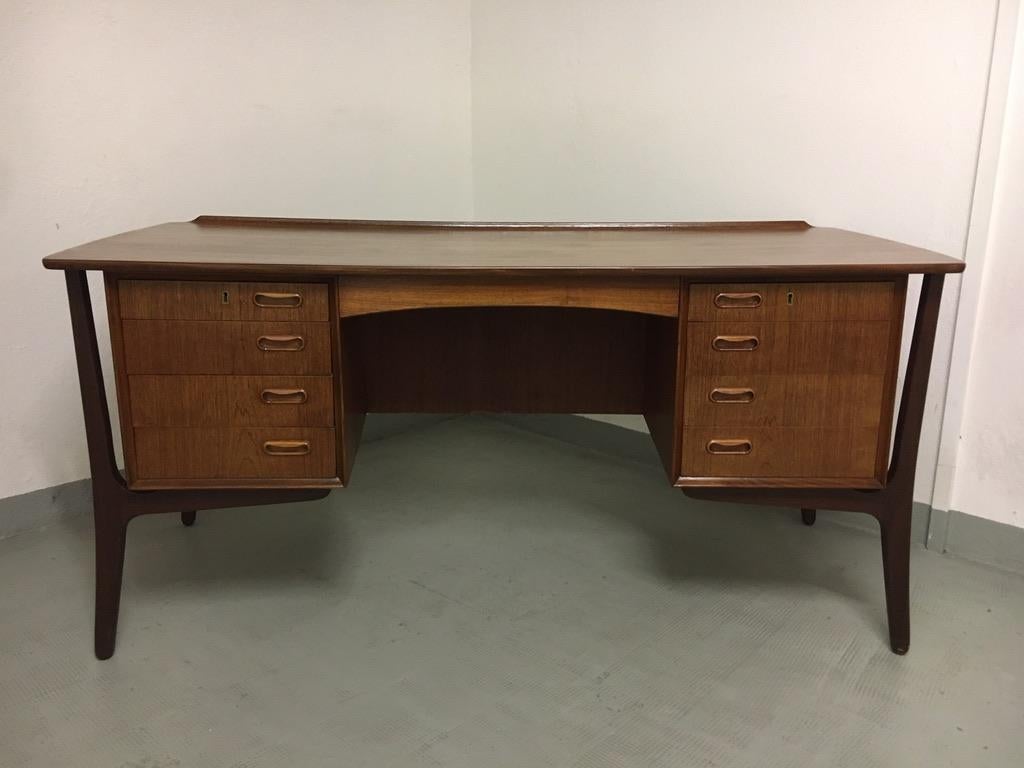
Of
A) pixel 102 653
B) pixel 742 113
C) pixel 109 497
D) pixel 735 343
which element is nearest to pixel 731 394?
pixel 735 343

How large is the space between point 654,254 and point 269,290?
0.76m

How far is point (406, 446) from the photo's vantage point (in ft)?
9.16

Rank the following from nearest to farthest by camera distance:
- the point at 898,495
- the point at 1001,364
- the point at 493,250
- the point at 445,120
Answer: the point at 898,495, the point at 493,250, the point at 1001,364, the point at 445,120

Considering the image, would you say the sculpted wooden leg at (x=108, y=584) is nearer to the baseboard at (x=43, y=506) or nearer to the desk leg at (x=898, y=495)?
the baseboard at (x=43, y=506)

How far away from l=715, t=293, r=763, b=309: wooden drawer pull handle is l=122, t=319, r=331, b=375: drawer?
73 cm

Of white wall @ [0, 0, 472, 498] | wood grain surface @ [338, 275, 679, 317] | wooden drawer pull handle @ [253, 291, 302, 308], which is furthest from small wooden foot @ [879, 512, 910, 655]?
white wall @ [0, 0, 472, 498]

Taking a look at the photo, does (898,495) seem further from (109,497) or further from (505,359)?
(109,497)

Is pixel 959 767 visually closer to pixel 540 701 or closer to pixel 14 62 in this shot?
pixel 540 701

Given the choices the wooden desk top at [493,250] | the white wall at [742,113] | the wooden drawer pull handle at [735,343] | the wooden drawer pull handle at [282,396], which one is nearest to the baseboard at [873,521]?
the white wall at [742,113]

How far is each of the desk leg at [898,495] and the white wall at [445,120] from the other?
537 millimetres

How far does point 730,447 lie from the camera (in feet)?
5.04

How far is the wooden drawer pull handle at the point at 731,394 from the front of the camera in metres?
1.51

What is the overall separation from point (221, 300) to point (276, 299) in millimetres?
100

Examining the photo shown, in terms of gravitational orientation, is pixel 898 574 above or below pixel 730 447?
below
